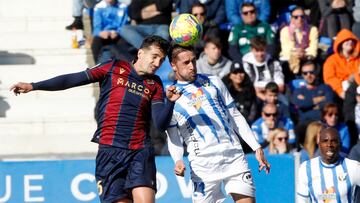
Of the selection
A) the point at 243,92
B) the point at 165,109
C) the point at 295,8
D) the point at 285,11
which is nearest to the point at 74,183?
the point at 243,92

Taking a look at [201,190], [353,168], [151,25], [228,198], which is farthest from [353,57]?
[201,190]

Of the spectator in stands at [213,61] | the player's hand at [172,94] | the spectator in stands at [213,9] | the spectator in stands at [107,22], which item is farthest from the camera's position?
the spectator in stands at [213,9]

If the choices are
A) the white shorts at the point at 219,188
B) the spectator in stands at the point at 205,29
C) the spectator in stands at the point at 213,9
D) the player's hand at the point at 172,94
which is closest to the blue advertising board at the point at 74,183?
the white shorts at the point at 219,188

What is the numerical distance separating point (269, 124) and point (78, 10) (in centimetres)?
392

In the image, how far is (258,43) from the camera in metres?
14.0

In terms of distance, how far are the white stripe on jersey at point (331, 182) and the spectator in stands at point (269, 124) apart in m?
3.38

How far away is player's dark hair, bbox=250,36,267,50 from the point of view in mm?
14047

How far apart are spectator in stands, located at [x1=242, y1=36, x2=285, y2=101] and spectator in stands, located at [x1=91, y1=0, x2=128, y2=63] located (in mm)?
2005

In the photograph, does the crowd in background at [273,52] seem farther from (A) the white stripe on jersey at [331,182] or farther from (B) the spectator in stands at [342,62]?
(A) the white stripe on jersey at [331,182]

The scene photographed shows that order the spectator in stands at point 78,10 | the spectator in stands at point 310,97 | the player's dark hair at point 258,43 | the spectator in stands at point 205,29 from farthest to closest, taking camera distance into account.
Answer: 1. the spectator in stands at point 78,10
2. the spectator in stands at point 205,29
3. the player's dark hair at point 258,43
4. the spectator in stands at point 310,97

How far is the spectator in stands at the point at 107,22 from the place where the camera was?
49.0 feet

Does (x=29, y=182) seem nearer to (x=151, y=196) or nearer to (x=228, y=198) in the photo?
(x=228, y=198)

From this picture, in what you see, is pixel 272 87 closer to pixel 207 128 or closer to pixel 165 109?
pixel 207 128

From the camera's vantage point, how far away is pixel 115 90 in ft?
28.5
